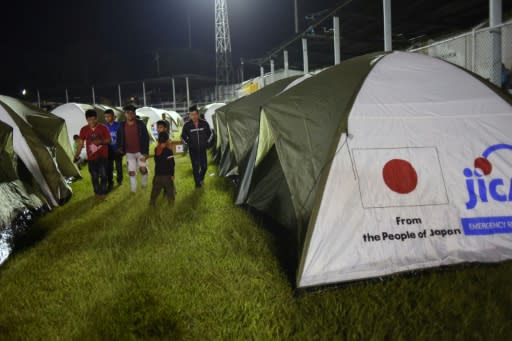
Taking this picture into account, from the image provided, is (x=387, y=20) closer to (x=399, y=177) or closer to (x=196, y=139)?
(x=196, y=139)

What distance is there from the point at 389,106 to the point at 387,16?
34.8ft

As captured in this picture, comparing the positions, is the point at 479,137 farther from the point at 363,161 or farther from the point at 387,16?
the point at 387,16

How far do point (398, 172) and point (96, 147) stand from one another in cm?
610

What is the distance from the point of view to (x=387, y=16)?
494 inches

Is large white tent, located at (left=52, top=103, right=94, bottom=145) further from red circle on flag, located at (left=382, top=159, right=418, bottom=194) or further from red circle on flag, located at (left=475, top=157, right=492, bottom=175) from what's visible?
red circle on flag, located at (left=475, top=157, right=492, bottom=175)

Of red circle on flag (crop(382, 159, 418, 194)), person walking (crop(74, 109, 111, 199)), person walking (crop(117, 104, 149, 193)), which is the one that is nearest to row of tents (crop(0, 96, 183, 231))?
person walking (crop(74, 109, 111, 199))

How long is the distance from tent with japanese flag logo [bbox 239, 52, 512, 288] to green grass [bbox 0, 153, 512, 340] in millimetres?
229

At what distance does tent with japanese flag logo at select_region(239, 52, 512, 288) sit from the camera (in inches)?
126

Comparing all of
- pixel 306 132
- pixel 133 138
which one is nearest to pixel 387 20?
pixel 133 138

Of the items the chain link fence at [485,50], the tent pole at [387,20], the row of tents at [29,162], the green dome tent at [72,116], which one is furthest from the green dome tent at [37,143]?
the tent pole at [387,20]

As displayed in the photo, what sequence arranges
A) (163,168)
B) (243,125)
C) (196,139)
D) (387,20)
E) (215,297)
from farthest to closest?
(387,20) → (196,139) → (243,125) → (163,168) → (215,297)

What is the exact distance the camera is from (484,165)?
352 centimetres

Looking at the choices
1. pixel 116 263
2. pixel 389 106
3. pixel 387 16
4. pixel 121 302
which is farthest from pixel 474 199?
pixel 387 16

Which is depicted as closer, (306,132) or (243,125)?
(306,132)
